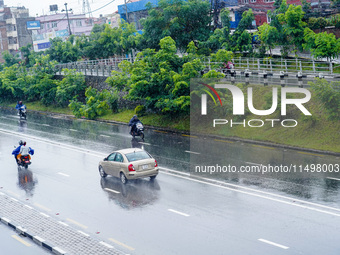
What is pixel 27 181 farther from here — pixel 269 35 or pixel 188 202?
pixel 269 35

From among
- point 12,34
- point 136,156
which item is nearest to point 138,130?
point 136,156

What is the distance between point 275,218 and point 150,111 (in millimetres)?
22937

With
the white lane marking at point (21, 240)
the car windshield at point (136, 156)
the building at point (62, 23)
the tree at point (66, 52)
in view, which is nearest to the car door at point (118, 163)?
the car windshield at point (136, 156)

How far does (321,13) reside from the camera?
45.0 meters

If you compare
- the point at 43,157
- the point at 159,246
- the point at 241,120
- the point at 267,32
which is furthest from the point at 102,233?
the point at 267,32

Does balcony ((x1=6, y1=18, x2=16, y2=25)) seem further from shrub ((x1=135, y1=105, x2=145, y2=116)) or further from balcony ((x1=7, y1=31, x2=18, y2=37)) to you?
shrub ((x1=135, y1=105, x2=145, y2=116))

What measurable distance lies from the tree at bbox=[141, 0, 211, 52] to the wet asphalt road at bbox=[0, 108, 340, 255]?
17859 millimetres

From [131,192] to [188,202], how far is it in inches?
112

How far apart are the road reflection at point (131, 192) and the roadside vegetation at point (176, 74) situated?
9.24m

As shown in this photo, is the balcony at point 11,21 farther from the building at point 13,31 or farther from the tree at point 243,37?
the tree at point 243,37

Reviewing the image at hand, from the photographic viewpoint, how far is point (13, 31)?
333 feet

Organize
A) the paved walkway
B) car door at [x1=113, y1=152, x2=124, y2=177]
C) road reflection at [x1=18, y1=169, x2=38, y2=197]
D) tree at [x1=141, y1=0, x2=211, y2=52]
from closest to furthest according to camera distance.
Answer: the paved walkway → car door at [x1=113, y1=152, x2=124, y2=177] → road reflection at [x1=18, y1=169, x2=38, y2=197] → tree at [x1=141, y1=0, x2=211, y2=52]

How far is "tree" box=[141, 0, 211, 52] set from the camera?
43.2 metres

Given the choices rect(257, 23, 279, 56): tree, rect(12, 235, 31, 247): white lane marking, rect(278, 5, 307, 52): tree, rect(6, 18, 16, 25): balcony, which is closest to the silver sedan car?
rect(12, 235, 31, 247): white lane marking
